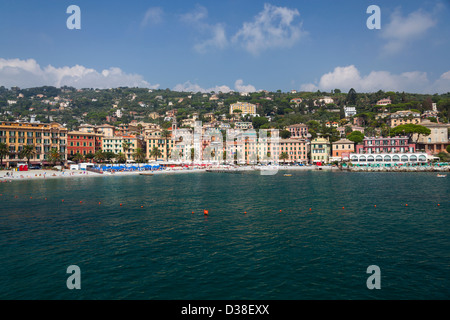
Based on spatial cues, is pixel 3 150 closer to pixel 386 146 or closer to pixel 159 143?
pixel 159 143

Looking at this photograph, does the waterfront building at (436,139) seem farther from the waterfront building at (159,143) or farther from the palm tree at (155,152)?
the palm tree at (155,152)

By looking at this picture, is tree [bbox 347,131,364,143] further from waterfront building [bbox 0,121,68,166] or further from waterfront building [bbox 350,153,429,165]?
waterfront building [bbox 0,121,68,166]

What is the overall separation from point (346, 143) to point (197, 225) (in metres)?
104

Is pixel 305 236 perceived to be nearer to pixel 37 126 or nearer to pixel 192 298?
pixel 192 298

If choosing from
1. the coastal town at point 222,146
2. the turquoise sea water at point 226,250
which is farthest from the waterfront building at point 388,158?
the turquoise sea water at point 226,250

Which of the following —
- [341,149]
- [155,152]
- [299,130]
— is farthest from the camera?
[299,130]

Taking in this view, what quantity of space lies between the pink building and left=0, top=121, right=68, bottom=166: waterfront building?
10753 centimetres

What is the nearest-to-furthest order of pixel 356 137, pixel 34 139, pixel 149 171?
pixel 149 171
pixel 34 139
pixel 356 137

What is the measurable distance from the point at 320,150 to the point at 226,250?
109 metres

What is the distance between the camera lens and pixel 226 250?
1922cm

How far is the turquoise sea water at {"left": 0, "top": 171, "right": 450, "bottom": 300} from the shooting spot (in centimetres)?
1402

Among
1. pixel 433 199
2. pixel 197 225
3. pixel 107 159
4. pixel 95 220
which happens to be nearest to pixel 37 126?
pixel 107 159

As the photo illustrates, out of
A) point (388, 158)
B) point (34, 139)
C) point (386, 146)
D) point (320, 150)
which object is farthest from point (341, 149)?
point (34, 139)

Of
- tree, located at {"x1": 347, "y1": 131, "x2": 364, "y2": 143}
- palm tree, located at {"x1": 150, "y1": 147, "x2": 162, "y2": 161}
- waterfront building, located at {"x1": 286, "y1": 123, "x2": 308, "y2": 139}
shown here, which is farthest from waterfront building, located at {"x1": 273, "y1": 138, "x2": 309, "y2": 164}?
palm tree, located at {"x1": 150, "y1": 147, "x2": 162, "y2": 161}
